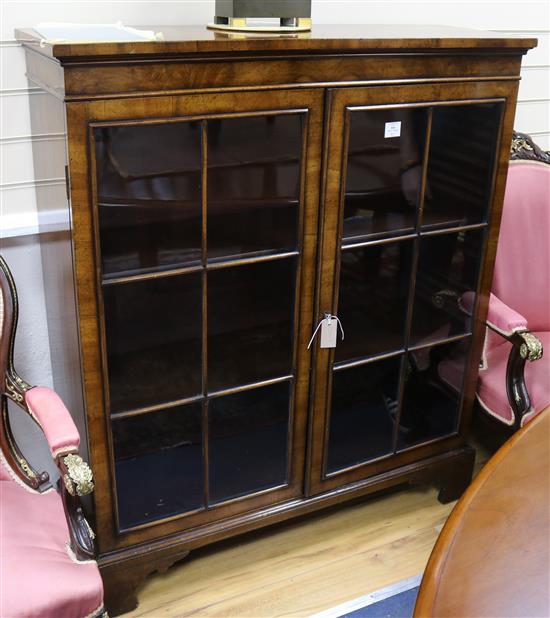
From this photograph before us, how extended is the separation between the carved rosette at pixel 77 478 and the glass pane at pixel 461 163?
95 centimetres

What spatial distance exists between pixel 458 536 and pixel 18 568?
76 cm

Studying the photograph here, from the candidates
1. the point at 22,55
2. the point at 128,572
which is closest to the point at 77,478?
the point at 128,572

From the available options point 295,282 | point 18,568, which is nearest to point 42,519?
point 18,568

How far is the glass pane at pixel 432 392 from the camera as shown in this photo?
1903 mm

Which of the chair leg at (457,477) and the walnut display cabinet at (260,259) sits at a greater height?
the walnut display cabinet at (260,259)

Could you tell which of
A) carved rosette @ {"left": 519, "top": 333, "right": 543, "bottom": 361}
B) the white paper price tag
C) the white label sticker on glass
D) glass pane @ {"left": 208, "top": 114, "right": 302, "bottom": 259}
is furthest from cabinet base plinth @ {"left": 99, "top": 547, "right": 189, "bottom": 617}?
the white label sticker on glass

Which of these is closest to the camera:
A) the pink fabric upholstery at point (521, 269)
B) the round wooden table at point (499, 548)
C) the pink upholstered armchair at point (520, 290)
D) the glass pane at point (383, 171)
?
the round wooden table at point (499, 548)

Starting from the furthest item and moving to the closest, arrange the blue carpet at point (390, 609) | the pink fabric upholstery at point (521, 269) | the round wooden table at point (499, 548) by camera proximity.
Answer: the pink fabric upholstery at point (521, 269)
the blue carpet at point (390, 609)
the round wooden table at point (499, 548)

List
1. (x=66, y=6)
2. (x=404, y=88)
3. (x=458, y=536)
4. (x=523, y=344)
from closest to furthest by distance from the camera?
(x=458, y=536) < (x=404, y=88) < (x=66, y=6) < (x=523, y=344)

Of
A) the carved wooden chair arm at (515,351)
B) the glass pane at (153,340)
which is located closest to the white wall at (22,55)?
the glass pane at (153,340)

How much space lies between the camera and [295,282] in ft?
5.32

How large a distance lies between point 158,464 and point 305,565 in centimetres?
54

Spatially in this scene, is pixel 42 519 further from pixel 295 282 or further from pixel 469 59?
pixel 469 59

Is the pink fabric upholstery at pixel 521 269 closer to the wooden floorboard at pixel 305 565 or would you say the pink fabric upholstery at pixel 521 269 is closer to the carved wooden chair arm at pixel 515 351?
the carved wooden chair arm at pixel 515 351
